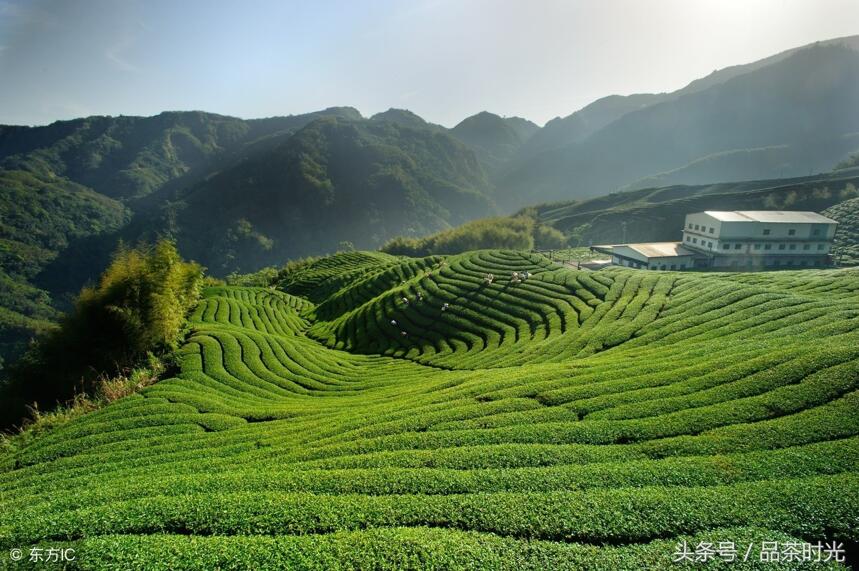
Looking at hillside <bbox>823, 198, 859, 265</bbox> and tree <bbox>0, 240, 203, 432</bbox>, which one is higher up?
tree <bbox>0, 240, 203, 432</bbox>

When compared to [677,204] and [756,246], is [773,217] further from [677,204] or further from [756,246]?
[677,204]

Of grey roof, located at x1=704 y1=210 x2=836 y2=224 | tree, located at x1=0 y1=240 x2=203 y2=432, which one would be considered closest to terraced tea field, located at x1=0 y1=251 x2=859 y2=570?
tree, located at x1=0 y1=240 x2=203 y2=432

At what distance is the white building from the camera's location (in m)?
66.3

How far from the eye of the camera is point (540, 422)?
44.3 feet

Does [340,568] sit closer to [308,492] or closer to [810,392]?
[308,492]

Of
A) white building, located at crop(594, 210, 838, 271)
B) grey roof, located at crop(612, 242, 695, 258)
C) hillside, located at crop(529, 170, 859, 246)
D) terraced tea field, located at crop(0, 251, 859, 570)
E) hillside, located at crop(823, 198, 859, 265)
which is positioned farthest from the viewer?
Result: hillside, located at crop(529, 170, 859, 246)

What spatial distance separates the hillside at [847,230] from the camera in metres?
71.3

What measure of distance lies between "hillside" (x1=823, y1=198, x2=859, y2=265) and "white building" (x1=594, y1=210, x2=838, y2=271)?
5355 mm

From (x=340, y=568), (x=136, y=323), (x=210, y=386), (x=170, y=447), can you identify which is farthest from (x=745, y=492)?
(x=136, y=323)

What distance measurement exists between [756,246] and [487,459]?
3090 inches

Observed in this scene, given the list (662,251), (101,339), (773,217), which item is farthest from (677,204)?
(101,339)

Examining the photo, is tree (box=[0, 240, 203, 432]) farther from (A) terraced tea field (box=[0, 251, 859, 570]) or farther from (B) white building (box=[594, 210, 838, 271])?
(B) white building (box=[594, 210, 838, 271])

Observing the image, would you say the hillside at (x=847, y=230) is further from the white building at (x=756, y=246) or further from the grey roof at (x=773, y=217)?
the grey roof at (x=773, y=217)

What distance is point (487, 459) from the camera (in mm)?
11172
